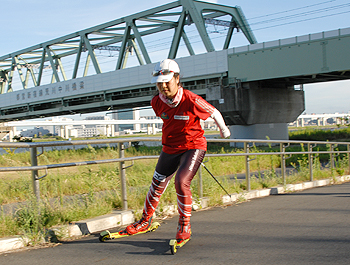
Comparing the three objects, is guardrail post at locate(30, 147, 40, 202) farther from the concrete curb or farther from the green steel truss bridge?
the green steel truss bridge

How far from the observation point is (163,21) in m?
42.4

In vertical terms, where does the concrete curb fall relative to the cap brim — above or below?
below

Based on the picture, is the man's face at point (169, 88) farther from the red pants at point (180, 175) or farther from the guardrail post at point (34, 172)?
the guardrail post at point (34, 172)

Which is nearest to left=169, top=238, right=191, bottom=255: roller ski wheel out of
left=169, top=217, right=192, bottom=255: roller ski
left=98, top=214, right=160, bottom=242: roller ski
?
left=169, top=217, right=192, bottom=255: roller ski

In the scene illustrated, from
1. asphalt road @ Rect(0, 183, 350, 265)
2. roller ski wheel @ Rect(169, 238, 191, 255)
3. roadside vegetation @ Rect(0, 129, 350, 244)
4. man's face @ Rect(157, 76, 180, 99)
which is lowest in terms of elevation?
asphalt road @ Rect(0, 183, 350, 265)

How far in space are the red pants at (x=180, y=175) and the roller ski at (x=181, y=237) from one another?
80mm

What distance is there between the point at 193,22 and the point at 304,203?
3388 cm

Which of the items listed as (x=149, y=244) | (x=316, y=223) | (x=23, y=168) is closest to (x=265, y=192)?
(x=316, y=223)

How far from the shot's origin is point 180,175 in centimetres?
397

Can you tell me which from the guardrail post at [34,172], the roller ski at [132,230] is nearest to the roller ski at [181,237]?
the roller ski at [132,230]

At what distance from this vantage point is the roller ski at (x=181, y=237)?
3685 mm

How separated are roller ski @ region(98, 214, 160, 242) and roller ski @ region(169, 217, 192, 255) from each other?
66cm

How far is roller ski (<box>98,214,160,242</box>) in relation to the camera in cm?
416

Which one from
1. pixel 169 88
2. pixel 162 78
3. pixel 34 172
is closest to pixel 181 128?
pixel 169 88
